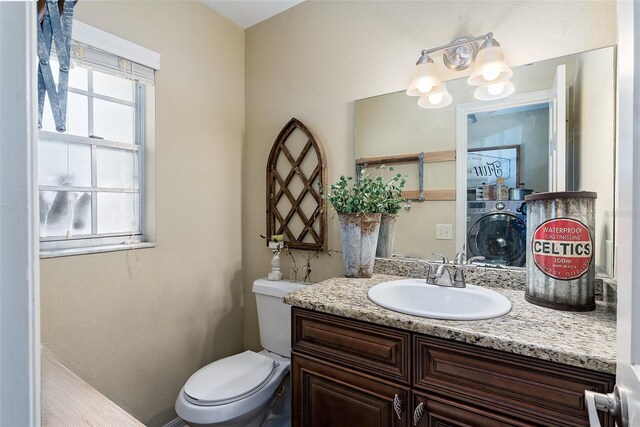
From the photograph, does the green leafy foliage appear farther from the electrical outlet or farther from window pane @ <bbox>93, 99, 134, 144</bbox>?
window pane @ <bbox>93, 99, 134, 144</bbox>

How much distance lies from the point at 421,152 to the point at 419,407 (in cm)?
111

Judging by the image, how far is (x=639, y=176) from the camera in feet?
1.24

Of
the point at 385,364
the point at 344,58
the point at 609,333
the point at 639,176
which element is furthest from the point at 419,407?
the point at 344,58

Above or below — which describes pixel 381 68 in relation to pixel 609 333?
above

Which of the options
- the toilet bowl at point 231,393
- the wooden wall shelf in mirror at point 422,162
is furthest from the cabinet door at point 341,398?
the wooden wall shelf in mirror at point 422,162

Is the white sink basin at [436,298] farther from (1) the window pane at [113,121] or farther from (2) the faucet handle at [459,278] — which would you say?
(1) the window pane at [113,121]

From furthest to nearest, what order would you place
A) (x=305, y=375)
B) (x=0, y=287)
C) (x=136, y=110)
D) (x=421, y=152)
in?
(x=136, y=110)
(x=421, y=152)
(x=305, y=375)
(x=0, y=287)

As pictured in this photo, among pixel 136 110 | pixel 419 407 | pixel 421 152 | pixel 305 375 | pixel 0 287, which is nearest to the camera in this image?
pixel 0 287

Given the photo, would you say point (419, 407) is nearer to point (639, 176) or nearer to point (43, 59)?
point (639, 176)

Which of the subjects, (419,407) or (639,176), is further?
(419,407)

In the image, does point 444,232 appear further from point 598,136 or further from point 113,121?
point 113,121

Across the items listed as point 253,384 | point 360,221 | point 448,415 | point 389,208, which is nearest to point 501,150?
point 389,208

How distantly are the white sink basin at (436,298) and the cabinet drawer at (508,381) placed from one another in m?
0.21

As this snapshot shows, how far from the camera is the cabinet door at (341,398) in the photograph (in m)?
1.06
